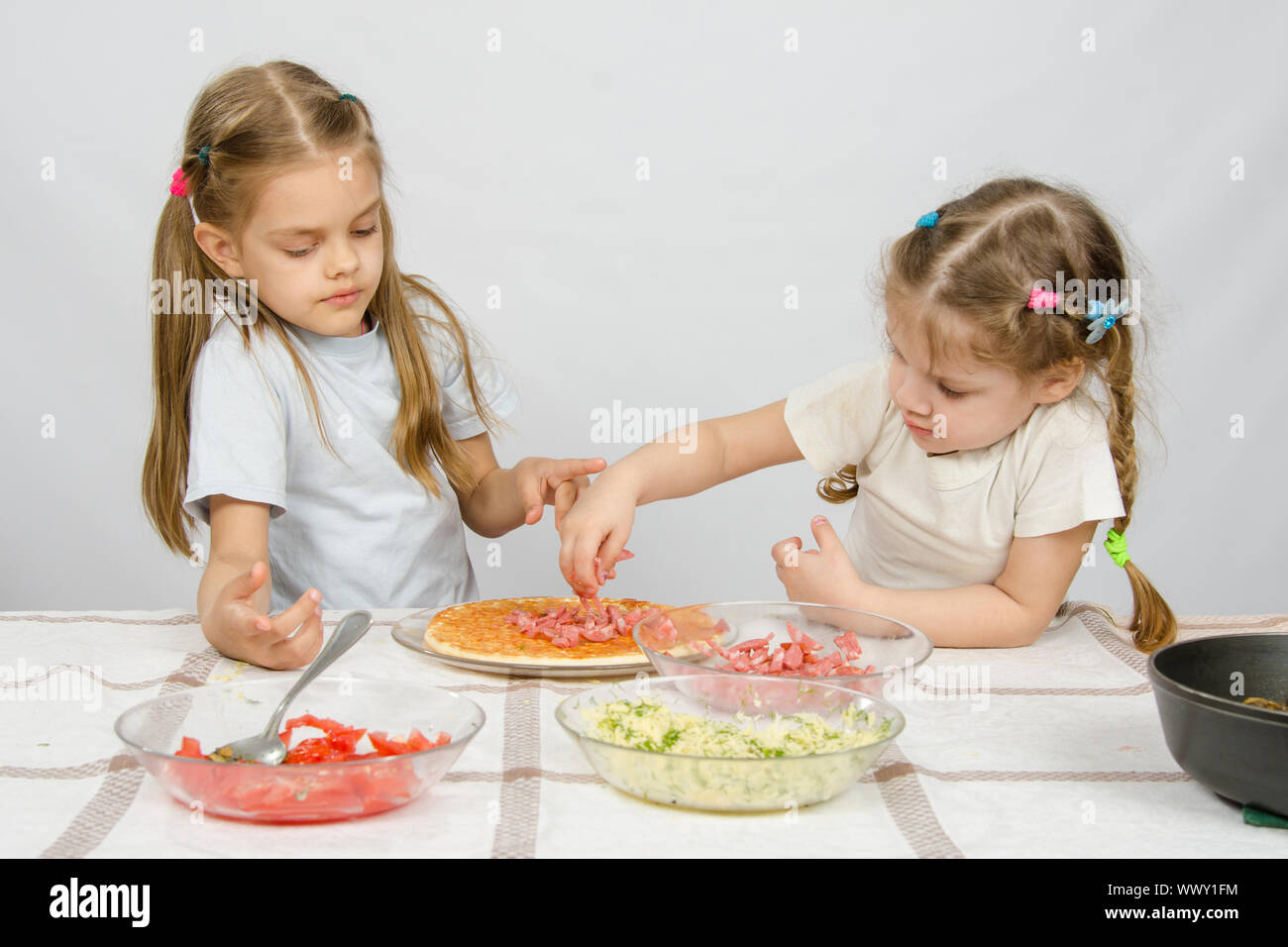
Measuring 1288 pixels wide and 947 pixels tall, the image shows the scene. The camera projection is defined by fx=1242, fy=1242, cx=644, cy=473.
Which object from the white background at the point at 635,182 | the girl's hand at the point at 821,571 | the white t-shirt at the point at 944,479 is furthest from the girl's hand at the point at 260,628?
the white background at the point at 635,182

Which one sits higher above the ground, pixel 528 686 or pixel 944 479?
pixel 944 479

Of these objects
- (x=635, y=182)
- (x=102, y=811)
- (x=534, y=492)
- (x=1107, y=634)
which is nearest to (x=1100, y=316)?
(x=1107, y=634)

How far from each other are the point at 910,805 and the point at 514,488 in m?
1.21

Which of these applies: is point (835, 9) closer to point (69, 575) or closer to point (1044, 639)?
point (1044, 639)

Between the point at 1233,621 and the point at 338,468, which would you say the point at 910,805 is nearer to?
the point at 1233,621

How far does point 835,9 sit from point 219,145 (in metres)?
1.93

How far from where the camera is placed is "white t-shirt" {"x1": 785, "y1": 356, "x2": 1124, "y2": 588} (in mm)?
1666

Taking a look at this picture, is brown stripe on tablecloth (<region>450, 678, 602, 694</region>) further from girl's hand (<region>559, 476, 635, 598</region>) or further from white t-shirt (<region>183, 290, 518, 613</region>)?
white t-shirt (<region>183, 290, 518, 613</region>)

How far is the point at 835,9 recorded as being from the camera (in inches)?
125

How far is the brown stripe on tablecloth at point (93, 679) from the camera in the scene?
1378mm

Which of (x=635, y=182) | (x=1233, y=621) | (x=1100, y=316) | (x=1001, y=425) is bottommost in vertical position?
(x=1233, y=621)

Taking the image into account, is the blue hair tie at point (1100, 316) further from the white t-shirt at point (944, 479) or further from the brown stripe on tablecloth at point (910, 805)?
the brown stripe on tablecloth at point (910, 805)

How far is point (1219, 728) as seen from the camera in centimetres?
97
